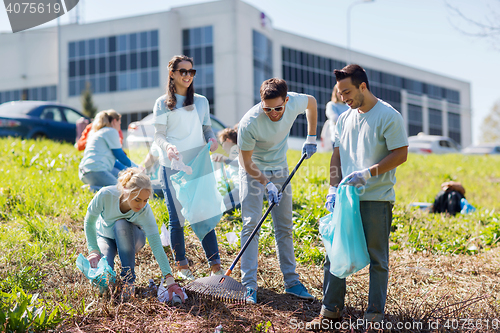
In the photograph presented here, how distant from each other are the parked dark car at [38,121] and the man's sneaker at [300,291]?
869 centimetres

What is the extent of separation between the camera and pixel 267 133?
3.60 metres

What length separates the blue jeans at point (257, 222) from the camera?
364 cm

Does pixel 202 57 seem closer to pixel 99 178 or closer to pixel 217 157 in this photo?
pixel 99 178

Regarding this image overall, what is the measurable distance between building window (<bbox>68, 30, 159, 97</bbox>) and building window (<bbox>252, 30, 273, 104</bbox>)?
6.80 meters

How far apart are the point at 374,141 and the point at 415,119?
45.9 m

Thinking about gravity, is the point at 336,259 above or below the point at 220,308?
above

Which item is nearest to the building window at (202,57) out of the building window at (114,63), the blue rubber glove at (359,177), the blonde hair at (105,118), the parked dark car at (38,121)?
the building window at (114,63)

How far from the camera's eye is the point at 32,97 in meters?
35.4

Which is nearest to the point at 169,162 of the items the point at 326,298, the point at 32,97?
the point at 326,298

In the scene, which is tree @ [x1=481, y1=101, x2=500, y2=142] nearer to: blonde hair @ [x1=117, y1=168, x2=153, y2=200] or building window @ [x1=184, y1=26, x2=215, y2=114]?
building window @ [x1=184, y1=26, x2=215, y2=114]

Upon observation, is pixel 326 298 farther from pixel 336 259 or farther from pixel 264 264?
pixel 264 264

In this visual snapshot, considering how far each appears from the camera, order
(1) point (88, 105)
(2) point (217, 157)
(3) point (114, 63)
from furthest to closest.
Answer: (3) point (114, 63) → (1) point (88, 105) → (2) point (217, 157)

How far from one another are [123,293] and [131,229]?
Result: 51cm

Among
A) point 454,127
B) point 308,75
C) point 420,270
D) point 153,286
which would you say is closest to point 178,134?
point 153,286
